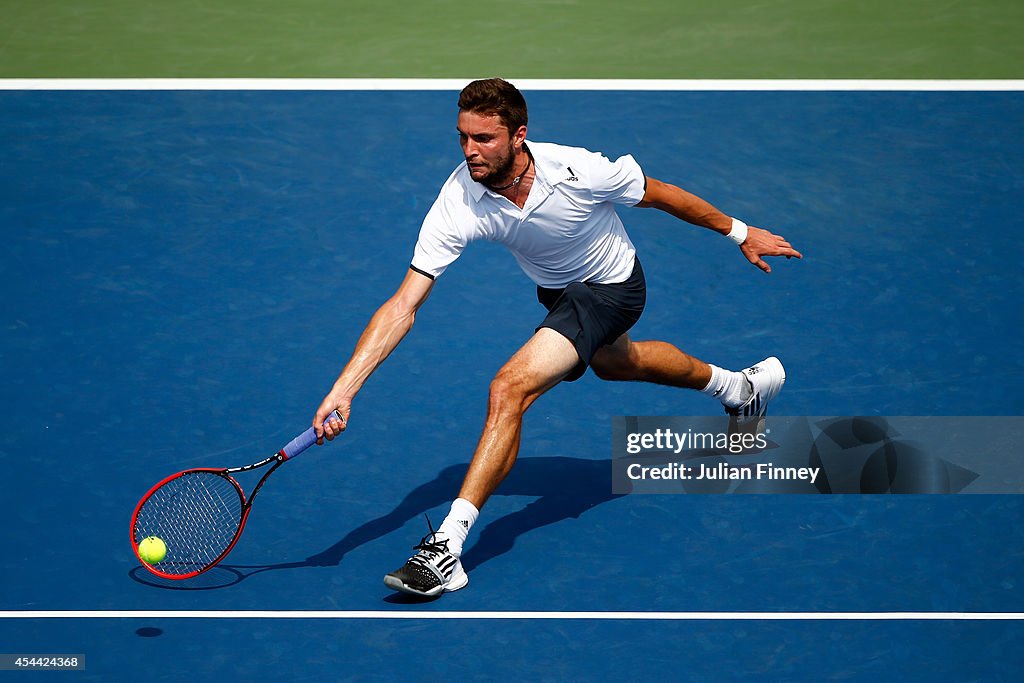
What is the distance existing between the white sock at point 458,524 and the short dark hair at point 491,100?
1.68 meters

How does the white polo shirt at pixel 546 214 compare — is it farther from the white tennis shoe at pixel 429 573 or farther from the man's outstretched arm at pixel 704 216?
the white tennis shoe at pixel 429 573

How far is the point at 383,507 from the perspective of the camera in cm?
709

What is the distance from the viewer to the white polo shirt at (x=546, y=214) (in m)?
6.69

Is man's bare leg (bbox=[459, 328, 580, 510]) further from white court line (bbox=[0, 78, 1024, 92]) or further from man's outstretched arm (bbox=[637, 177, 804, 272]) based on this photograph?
white court line (bbox=[0, 78, 1024, 92])

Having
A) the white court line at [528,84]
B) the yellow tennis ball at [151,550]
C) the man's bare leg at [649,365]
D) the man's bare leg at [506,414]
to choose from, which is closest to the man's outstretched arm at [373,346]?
the man's bare leg at [506,414]

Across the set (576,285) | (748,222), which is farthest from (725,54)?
(576,285)

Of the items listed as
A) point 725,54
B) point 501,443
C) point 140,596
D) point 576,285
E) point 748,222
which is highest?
point 725,54

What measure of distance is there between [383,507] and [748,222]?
3427 mm

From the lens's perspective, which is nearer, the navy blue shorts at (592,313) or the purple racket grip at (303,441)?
the purple racket grip at (303,441)

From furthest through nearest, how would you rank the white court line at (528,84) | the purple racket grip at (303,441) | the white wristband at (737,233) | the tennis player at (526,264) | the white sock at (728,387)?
the white court line at (528,84) → the white sock at (728,387) → the white wristband at (737,233) → the tennis player at (526,264) → the purple racket grip at (303,441)

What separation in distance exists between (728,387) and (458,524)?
72.3 inches

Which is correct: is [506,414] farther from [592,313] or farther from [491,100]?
[491,100]

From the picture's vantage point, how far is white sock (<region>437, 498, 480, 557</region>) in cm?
644

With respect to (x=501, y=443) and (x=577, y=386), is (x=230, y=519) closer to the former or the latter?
(x=501, y=443)
